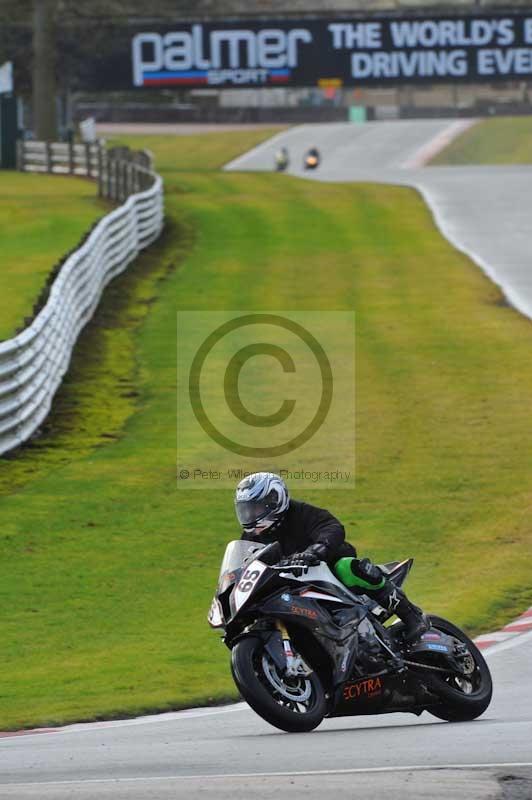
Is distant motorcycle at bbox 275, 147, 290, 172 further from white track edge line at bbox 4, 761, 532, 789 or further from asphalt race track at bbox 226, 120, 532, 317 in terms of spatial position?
white track edge line at bbox 4, 761, 532, 789

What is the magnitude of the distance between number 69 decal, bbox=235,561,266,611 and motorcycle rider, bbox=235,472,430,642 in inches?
8.0

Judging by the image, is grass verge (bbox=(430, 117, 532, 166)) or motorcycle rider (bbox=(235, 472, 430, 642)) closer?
motorcycle rider (bbox=(235, 472, 430, 642))

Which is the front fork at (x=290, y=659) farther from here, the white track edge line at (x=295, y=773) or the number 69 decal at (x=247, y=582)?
the white track edge line at (x=295, y=773)

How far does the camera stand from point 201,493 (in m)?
17.4

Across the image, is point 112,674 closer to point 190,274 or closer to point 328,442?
point 328,442

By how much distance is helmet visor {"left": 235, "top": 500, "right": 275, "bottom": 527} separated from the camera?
29.8 ft

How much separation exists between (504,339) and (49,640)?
1590 cm

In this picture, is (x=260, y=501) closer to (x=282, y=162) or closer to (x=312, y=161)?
(x=312, y=161)

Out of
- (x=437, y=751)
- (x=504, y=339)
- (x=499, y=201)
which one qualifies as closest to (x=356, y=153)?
(x=499, y=201)

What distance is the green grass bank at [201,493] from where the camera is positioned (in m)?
11.9

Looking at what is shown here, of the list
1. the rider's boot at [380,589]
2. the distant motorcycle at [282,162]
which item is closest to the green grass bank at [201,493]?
the rider's boot at [380,589]

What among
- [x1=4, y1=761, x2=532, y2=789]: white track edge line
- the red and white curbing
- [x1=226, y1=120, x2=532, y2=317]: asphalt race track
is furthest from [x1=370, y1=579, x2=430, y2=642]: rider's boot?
[x1=226, y1=120, x2=532, y2=317]: asphalt race track

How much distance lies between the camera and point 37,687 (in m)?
11.0

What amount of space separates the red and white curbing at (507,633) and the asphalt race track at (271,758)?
1.47m
